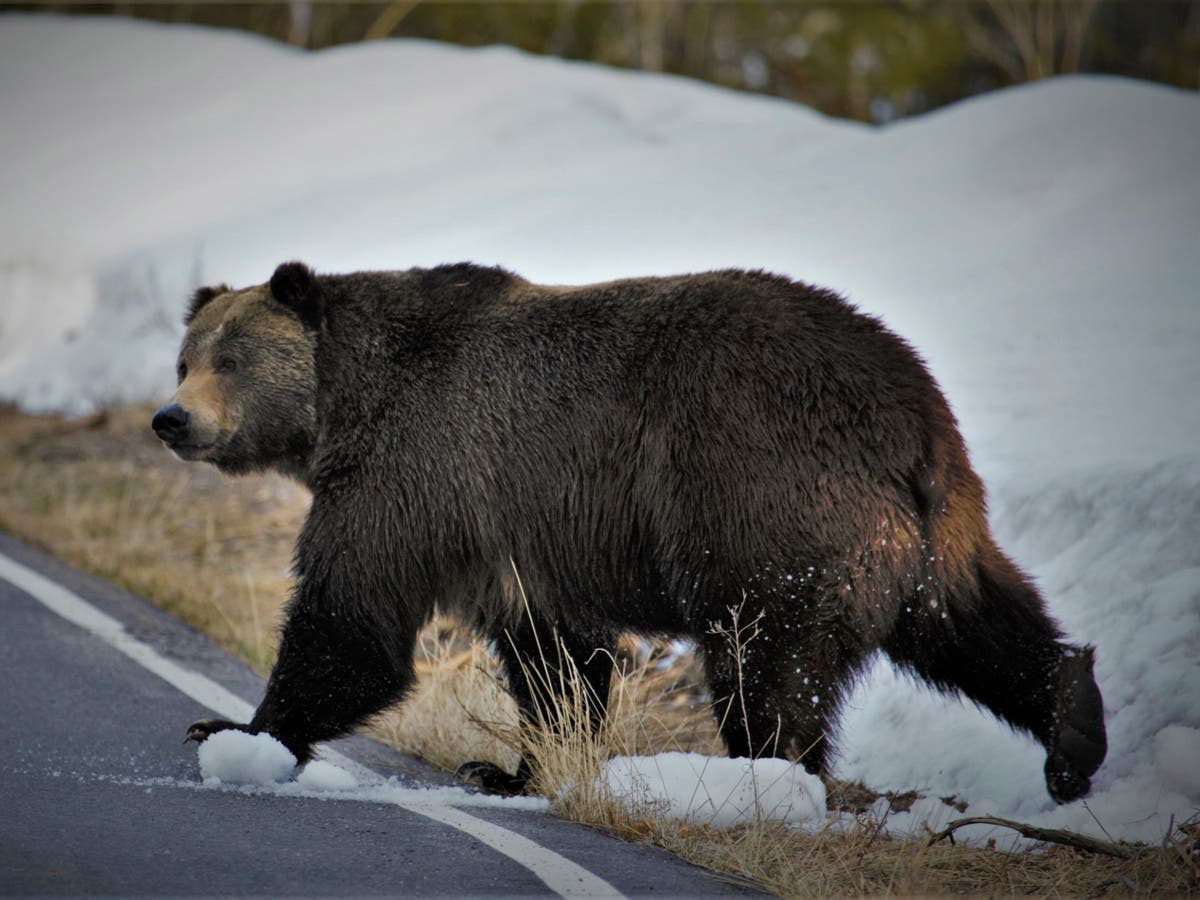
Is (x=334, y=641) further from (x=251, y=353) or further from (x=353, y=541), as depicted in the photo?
(x=251, y=353)

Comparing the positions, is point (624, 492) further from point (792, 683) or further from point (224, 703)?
point (224, 703)

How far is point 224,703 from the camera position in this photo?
5.70 metres

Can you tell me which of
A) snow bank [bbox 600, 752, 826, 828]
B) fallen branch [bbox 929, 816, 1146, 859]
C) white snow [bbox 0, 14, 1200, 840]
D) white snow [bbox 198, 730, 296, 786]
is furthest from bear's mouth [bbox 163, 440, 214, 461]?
fallen branch [bbox 929, 816, 1146, 859]

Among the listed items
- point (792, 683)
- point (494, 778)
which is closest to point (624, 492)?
point (792, 683)

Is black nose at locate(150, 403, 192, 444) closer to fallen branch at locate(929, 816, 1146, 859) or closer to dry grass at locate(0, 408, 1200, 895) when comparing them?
dry grass at locate(0, 408, 1200, 895)

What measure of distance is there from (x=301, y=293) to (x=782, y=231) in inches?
319

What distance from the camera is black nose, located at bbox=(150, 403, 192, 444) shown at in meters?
5.07

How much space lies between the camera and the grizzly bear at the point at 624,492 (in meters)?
4.35

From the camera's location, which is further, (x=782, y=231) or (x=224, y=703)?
(x=782, y=231)

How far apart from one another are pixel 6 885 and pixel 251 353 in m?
2.58

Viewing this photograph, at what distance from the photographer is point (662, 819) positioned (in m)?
4.11

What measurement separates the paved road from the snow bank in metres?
0.21

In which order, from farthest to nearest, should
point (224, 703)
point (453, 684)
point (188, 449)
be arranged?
point (453, 684) → point (224, 703) → point (188, 449)

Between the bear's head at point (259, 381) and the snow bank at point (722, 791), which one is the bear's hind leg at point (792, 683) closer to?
the snow bank at point (722, 791)
